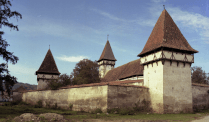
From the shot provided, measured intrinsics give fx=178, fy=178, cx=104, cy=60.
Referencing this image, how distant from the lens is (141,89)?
1964 cm

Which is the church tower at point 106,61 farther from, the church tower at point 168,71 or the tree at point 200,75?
the church tower at point 168,71

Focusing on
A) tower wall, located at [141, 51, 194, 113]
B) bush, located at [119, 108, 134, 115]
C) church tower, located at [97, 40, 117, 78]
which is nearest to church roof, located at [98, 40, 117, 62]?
church tower, located at [97, 40, 117, 78]

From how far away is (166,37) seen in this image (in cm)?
2028

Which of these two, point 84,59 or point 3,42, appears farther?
point 84,59

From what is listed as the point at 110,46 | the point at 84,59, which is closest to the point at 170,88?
the point at 84,59

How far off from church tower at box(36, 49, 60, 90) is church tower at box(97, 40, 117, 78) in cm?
1315

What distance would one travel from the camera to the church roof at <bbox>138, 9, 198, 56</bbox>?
1980 cm

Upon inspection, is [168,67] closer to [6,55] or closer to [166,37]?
[166,37]

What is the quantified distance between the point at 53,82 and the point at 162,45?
14711 millimetres

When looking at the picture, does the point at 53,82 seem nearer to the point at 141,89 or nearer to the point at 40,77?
the point at 141,89

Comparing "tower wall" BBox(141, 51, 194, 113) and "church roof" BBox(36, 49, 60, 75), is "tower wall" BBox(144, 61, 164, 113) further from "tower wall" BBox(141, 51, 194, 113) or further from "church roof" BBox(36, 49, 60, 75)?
"church roof" BBox(36, 49, 60, 75)

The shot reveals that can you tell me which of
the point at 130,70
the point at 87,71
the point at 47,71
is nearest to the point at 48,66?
the point at 47,71

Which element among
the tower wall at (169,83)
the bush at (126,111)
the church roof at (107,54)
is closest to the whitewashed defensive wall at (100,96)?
the bush at (126,111)

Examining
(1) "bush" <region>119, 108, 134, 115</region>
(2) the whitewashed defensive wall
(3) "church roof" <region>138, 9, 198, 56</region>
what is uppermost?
(3) "church roof" <region>138, 9, 198, 56</region>
